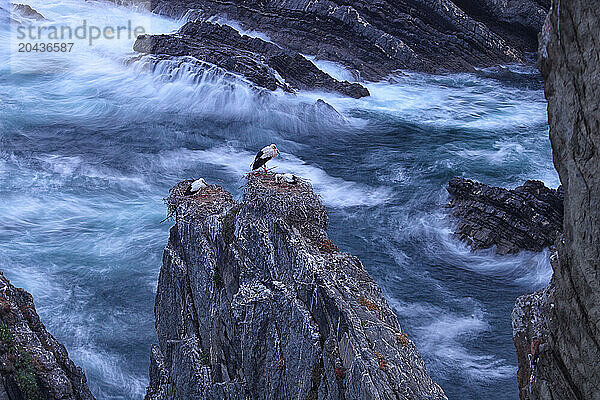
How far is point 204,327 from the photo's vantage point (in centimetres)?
1440

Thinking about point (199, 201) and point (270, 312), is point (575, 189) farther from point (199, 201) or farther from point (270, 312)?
point (199, 201)

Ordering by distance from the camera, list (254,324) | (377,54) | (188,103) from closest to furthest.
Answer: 1. (254,324)
2. (188,103)
3. (377,54)

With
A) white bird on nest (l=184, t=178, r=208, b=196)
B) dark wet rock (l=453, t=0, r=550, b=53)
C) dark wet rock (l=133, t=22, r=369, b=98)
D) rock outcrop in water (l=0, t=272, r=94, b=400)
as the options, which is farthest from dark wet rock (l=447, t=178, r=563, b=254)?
dark wet rock (l=453, t=0, r=550, b=53)

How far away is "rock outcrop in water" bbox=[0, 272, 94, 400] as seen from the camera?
13.8m

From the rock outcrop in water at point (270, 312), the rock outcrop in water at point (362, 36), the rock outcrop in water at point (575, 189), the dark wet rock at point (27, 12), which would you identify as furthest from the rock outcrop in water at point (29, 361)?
the dark wet rock at point (27, 12)

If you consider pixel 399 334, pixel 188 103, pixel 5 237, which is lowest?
pixel 5 237

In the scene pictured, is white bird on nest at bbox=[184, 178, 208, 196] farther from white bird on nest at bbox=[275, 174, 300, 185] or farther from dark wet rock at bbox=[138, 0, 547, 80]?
dark wet rock at bbox=[138, 0, 547, 80]

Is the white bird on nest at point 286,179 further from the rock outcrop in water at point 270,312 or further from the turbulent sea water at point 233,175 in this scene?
the turbulent sea water at point 233,175

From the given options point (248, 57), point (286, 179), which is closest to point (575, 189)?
point (286, 179)

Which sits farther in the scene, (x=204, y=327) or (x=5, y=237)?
(x=5, y=237)

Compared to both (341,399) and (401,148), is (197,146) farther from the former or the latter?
(341,399)

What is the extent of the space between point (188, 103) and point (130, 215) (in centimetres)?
1234

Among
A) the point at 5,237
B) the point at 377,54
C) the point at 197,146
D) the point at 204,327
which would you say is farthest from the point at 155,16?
the point at 204,327

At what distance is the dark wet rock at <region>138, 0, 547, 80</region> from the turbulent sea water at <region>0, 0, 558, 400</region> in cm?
180
